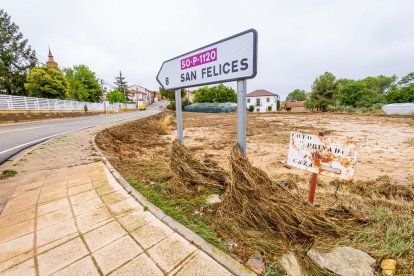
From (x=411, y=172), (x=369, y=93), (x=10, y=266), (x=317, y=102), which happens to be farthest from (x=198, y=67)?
(x=369, y=93)

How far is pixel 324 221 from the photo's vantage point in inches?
76.6

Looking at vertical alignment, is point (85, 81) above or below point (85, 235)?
above

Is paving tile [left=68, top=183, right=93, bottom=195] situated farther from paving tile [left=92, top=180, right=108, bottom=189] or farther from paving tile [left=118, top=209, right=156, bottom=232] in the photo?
paving tile [left=118, top=209, right=156, bottom=232]

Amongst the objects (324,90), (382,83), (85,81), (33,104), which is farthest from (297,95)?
(33,104)

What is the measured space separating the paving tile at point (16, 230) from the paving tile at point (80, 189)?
75cm

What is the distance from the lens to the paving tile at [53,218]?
2.20 m

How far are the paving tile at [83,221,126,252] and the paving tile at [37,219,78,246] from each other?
0.85 ft

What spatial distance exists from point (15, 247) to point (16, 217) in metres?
0.74

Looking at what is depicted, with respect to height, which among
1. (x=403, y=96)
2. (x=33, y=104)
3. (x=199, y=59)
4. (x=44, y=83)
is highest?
(x=44, y=83)

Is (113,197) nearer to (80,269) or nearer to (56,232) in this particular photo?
(56,232)

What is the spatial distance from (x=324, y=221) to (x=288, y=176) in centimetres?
236

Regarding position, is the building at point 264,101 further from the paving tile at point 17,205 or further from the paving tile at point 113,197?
the paving tile at point 17,205

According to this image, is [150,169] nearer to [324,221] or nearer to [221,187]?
[221,187]

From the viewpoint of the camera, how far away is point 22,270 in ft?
5.22
